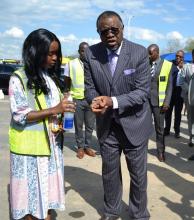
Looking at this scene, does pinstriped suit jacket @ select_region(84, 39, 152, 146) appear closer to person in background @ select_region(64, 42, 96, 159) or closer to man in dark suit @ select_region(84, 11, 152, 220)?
man in dark suit @ select_region(84, 11, 152, 220)

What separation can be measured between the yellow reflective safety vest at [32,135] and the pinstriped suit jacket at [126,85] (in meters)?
0.72

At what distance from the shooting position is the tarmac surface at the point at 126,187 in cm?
463

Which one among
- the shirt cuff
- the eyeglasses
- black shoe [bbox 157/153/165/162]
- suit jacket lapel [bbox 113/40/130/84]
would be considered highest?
the eyeglasses

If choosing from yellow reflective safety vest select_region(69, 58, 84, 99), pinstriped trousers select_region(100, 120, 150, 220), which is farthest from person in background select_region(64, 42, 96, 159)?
pinstriped trousers select_region(100, 120, 150, 220)

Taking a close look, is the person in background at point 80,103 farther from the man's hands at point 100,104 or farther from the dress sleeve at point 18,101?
the dress sleeve at point 18,101

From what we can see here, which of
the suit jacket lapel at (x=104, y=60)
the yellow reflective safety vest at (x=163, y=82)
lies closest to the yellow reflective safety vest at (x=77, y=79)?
the yellow reflective safety vest at (x=163, y=82)

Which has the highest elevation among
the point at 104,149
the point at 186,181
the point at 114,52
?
the point at 114,52

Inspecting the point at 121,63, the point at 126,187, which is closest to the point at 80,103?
the point at 126,187

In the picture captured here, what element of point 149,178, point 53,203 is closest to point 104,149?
point 53,203

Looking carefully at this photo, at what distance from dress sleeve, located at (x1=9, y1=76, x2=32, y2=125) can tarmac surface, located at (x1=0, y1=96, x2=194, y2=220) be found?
1660 millimetres

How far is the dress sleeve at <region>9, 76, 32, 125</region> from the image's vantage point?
3281 mm

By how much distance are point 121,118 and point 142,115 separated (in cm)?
22

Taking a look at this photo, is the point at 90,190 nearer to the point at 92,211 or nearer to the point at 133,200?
the point at 92,211

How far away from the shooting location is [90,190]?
5445 mm
